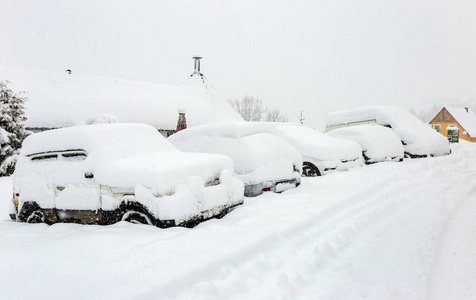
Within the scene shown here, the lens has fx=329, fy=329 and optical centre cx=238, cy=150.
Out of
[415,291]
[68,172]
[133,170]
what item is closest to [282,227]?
[415,291]

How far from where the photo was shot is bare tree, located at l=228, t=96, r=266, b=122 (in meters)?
67.1

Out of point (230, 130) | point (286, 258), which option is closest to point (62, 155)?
point (230, 130)

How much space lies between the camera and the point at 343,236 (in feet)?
13.8

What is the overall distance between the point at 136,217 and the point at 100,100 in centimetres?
1636

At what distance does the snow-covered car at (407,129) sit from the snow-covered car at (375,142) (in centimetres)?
144

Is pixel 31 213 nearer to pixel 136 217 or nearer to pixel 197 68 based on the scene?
pixel 136 217

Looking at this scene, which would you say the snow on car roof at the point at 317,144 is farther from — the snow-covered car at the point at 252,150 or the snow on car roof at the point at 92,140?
the snow on car roof at the point at 92,140

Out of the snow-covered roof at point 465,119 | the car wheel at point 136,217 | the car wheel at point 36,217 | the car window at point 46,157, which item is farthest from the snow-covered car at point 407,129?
the snow-covered roof at point 465,119

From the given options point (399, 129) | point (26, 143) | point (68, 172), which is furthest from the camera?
point (399, 129)

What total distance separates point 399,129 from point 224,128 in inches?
407

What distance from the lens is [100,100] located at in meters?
18.9

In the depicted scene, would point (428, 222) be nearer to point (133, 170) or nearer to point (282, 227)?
point (282, 227)

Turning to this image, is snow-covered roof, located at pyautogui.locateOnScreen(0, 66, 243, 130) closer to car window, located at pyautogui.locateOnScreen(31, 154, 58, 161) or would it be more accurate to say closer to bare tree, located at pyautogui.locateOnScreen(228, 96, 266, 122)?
car window, located at pyautogui.locateOnScreen(31, 154, 58, 161)

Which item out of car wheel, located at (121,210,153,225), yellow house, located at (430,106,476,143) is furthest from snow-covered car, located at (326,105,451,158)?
yellow house, located at (430,106,476,143)
